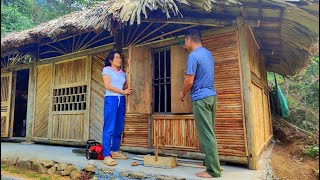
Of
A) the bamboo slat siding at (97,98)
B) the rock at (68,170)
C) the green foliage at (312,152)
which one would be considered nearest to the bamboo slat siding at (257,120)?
the green foliage at (312,152)

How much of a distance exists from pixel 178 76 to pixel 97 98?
6.82ft

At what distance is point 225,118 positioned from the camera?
3855 millimetres

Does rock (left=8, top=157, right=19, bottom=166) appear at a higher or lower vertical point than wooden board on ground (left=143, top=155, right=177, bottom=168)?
lower

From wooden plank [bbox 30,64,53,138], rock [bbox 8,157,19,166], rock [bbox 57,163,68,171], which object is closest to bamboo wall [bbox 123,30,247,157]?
rock [bbox 57,163,68,171]

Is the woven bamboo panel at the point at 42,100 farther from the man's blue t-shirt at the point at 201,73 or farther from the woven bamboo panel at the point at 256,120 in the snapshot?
the woven bamboo panel at the point at 256,120

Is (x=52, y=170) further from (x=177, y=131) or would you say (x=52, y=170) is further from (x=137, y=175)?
(x=177, y=131)

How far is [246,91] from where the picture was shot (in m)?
3.71

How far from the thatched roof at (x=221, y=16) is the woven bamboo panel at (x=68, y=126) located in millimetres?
1839

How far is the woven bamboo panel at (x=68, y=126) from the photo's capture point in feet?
18.3

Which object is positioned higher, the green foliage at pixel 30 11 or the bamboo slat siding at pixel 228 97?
the green foliage at pixel 30 11

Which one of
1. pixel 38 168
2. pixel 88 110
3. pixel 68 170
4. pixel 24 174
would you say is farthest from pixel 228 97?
pixel 24 174

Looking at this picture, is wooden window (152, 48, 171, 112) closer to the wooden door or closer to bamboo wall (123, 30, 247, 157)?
bamboo wall (123, 30, 247, 157)

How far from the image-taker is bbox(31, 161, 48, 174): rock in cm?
423

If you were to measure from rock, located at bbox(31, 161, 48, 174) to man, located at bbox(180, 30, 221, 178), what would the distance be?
2735mm
